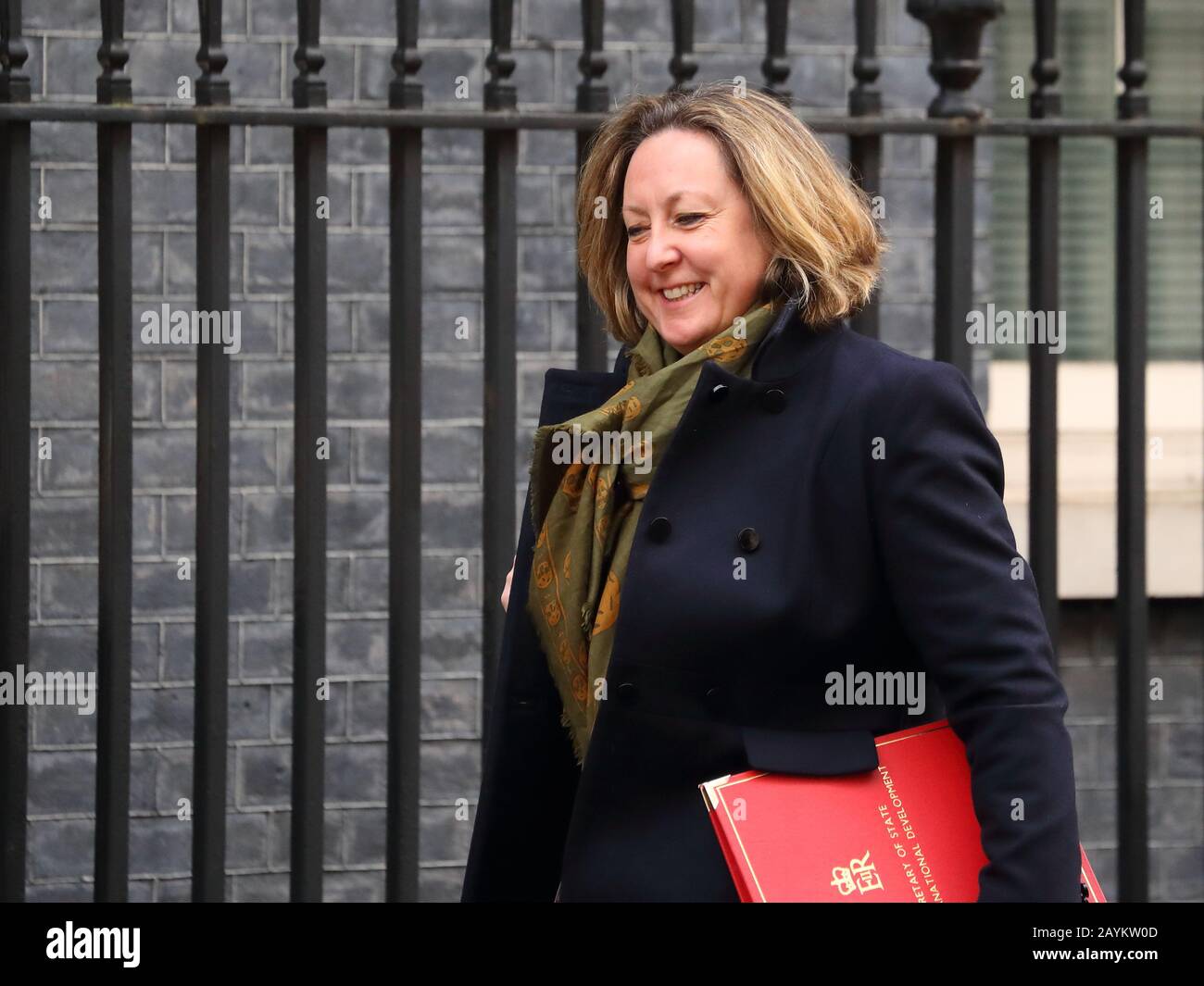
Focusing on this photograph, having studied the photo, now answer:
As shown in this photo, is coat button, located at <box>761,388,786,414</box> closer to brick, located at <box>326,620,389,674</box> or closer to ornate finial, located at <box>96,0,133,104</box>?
ornate finial, located at <box>96,0,133,104</box>

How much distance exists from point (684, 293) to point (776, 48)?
988mm

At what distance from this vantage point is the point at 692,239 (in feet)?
7.14

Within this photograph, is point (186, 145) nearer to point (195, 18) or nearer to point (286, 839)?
point (195, 18)

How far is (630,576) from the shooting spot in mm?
2127

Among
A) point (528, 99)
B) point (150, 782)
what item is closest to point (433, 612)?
point (150, 782)

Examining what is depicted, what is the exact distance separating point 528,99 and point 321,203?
5.20 feet

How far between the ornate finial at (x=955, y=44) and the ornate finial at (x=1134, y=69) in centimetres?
26

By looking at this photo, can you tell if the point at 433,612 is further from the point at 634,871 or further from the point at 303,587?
the point at 634,871

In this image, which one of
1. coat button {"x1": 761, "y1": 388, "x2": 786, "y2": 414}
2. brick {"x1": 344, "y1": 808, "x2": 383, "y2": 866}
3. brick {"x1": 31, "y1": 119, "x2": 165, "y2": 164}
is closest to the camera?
coat button {"x1": 761, "y1": 388, "x2": 786, "y2": 414}

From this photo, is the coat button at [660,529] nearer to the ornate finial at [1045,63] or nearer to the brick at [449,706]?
the ornate finial at [1045,63]

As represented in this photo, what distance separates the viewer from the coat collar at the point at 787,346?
2.14m

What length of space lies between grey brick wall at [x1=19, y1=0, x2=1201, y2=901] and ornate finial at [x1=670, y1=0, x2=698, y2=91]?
1308mm

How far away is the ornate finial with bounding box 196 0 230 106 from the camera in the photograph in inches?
114

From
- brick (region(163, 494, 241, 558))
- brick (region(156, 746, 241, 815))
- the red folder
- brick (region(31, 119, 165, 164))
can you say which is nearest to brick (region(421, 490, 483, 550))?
brick (region(163, 494, 241, 558))
